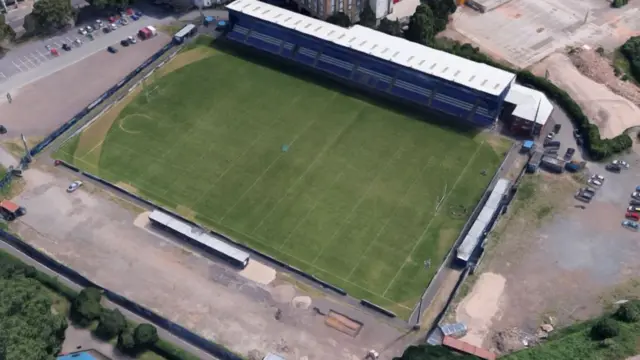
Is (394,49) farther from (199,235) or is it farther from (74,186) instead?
(74,186)

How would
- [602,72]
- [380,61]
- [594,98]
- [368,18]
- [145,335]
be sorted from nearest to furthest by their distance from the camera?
[145,335] → [380,61] → [594,98] → [602,72] → [368,18]

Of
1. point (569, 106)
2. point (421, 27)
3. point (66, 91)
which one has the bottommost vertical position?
point (66, 91)

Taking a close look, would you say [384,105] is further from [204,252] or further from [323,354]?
[323,354]

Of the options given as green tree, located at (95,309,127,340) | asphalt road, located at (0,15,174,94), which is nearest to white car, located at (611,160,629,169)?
green tree, located at (95,309,127,340)

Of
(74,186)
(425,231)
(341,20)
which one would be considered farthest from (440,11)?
(74,186)

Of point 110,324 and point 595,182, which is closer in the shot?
point 110,324

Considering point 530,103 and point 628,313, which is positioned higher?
point 530,103

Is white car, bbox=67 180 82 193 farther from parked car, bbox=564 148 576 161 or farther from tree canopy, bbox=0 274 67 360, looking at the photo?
parked car, bbox=564 148 576 161
